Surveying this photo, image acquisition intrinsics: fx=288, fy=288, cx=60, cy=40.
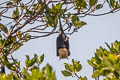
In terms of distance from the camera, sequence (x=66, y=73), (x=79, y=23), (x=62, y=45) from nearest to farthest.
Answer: (x=62, y=45), (x=79, y=23), (x=66, y=73)

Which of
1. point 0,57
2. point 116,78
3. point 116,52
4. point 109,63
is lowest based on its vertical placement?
point 116,52

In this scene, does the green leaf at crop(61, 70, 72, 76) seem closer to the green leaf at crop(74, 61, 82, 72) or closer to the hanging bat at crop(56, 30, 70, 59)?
the green leaf at crop(74, 61, 82, 72)

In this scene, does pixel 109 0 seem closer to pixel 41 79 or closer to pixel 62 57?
pixel 62 57

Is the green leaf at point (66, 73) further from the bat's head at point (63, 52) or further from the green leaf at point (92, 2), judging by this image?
the green leaf at point (92, 2)

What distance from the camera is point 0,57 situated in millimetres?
5586

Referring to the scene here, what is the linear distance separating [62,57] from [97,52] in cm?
97

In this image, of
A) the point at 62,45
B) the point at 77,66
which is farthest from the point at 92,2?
the point at 77,66

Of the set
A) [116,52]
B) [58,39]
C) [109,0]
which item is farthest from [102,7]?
[58,39]

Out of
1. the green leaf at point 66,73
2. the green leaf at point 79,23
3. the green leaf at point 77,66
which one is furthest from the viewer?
the green leaf at point 77,66

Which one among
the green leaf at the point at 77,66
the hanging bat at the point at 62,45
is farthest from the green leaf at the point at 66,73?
the hanging bat at the point at 62,45

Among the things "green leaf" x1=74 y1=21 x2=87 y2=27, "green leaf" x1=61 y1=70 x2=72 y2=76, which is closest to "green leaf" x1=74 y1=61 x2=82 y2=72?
"green leaf" x1=61 y1=70 x2=72 y2=76

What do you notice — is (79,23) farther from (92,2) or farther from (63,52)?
(63,52)

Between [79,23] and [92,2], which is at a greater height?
[92,2]

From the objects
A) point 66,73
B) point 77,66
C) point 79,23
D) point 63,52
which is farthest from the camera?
point 77,66
